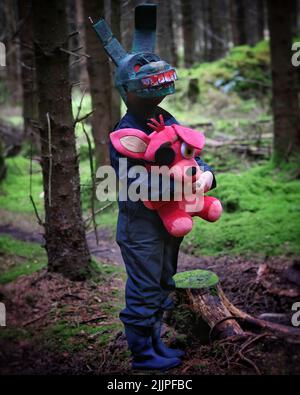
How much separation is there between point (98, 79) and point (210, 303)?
165 inches

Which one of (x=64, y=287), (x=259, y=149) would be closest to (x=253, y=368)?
(x=64, y=287)

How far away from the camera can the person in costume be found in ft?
10.3

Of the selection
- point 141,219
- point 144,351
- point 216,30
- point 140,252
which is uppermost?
point 216,30

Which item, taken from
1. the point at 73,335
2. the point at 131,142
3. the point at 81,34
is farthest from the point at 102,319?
the point at 81,34

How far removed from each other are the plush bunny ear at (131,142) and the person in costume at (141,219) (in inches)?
2.7

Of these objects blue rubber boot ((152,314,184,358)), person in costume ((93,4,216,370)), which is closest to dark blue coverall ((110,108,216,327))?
person in costume ((93,4,216,370))

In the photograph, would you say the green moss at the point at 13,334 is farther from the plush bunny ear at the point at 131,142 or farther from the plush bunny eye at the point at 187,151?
the plush bunny eye at the point at 187,151

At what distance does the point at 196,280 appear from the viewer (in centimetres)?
393

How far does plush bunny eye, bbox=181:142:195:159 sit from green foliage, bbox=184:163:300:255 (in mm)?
2876

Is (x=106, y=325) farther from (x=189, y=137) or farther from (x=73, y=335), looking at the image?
(x=189, y=137)

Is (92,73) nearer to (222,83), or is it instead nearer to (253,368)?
(253,368)

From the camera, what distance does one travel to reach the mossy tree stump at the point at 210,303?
3652 millimetres

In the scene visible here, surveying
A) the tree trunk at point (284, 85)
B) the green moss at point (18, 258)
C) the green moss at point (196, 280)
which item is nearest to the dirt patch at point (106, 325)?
the green moss at point (18, 258)

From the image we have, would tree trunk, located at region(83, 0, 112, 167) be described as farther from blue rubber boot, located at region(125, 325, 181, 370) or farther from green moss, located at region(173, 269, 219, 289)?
blue rubber boot, located at region(125, 325, 181, 370)
